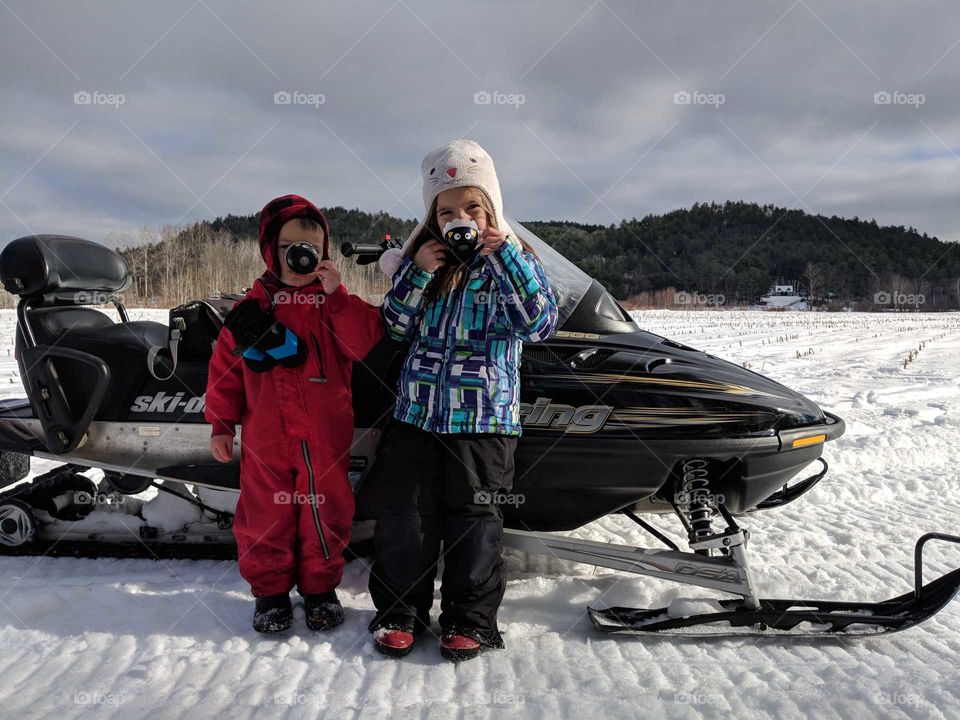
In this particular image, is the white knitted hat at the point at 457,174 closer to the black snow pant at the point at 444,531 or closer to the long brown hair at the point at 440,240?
the long brown hair at the point at 440,240

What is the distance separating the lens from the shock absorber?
2.34 m

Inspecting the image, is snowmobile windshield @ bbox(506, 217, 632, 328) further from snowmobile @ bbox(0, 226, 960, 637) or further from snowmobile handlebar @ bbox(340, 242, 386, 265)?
snowmobile handlebar @ bbox(340, 242, 386, 265)

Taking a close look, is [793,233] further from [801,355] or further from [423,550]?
[423,550]

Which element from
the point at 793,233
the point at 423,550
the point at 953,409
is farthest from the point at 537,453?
the point at 793,233

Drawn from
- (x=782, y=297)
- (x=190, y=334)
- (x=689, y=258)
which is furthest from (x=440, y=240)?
(x=782, y=297)

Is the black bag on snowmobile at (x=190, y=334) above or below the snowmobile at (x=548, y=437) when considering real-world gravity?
above

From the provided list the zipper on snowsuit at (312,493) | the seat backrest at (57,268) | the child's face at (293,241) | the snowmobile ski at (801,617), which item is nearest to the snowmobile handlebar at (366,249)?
the child's face at (293,241)

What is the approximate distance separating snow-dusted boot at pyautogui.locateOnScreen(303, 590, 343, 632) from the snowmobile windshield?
1312mm

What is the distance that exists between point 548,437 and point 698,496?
1.99 ft

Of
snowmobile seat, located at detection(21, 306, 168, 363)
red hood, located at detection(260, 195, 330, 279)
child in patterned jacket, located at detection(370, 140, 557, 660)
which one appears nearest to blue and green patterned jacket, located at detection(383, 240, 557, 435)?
child in patterned jacket, located at detection(370, 140, 557, 660)

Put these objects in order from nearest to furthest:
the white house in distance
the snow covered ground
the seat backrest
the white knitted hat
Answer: the snow covered ground, the white knitted hat, the seat backrest, the white house in distance

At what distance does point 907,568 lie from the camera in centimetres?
268

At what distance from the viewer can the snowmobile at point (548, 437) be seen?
2.26 meters

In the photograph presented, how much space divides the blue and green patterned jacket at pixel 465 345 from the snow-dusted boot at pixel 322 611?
2.38ft
